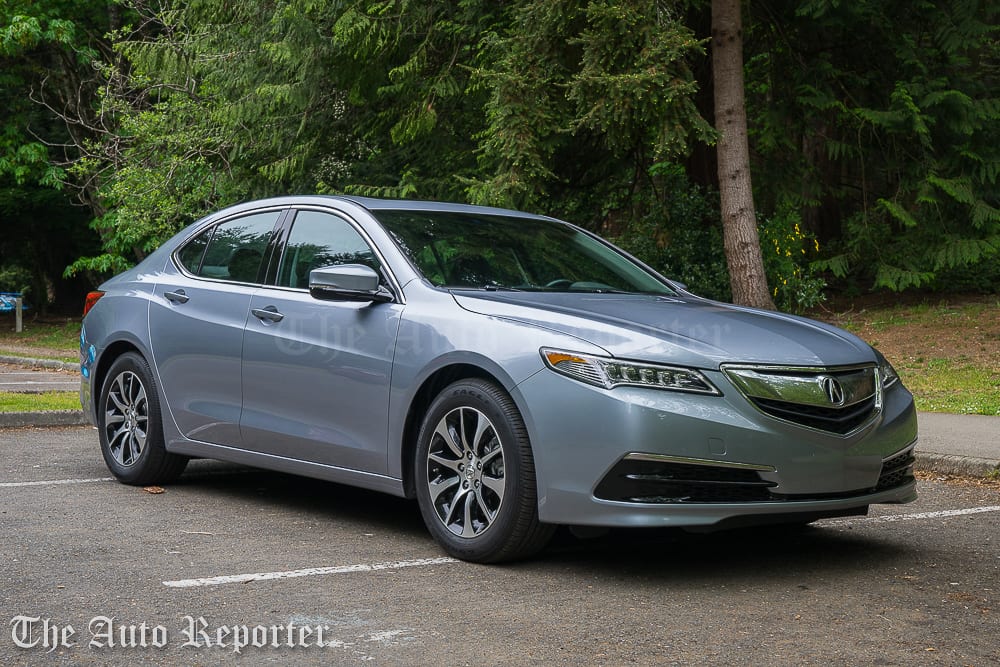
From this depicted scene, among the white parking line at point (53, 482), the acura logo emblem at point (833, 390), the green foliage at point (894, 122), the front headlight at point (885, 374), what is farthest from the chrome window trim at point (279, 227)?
the green foliage at point (894, 122)

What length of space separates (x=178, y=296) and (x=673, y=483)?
3596 mm

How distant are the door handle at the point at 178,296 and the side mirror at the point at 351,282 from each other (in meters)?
1.48

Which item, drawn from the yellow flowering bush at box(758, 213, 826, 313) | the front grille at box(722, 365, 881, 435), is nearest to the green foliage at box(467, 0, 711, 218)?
the yellow flowering bush at box(758, 213, 826, 313)

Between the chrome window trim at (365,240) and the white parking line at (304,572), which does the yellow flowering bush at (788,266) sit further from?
the white parking line at (304,572)

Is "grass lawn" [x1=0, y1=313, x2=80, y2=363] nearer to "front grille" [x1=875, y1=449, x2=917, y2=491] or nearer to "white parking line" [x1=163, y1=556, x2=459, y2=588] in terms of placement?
"white parking line" [x1=163, y1=556, x2=459, y2=588]

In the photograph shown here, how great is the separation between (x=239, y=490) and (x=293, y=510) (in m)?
0.88

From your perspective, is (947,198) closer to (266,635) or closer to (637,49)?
(637,49)

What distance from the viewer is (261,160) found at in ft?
72.1

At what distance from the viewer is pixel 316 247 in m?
6.89

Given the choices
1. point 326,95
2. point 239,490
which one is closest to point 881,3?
point 326,95

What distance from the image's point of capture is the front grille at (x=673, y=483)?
204 inches

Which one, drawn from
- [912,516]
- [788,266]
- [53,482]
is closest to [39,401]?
[53,482]

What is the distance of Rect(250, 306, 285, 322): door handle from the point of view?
6.72 m

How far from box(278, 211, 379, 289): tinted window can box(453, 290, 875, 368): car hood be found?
2.80 ft
